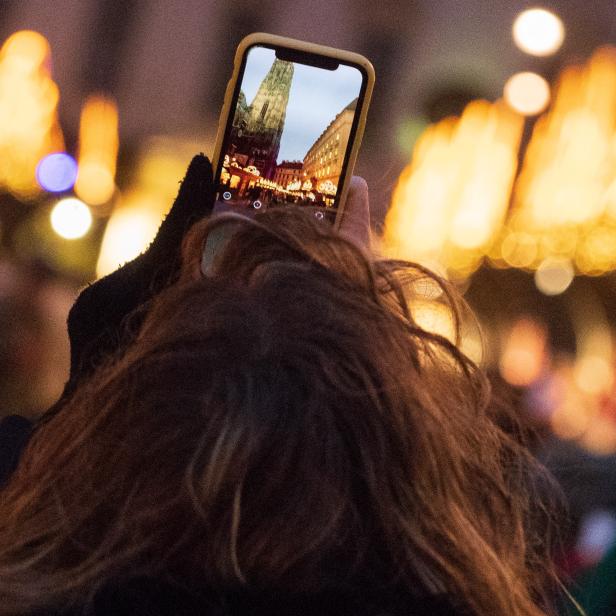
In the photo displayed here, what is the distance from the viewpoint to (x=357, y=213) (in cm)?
159

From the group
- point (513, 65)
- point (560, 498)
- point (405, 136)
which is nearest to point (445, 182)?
point (405, 136)

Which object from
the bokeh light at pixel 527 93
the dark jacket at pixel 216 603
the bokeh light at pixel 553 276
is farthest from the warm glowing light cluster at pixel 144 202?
the dark jacket at pixel 216 603

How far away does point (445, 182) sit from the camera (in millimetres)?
11453

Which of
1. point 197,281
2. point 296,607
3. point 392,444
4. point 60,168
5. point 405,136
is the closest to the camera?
point 296,607

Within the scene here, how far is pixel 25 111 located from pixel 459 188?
196 inches

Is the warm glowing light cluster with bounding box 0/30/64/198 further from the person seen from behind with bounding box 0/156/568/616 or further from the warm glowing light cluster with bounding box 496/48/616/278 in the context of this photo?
the person seen from behind with bounding box 0/156/568/616

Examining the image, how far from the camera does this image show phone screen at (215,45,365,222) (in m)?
1.58

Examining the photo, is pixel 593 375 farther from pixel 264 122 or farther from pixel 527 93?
pixel 264 122

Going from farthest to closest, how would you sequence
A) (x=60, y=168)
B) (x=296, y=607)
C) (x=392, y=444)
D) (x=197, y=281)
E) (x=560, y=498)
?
1. (x=60, y=168)
2. (x=560, y=498)
3. (x=197, y=281)
4. (x=392, y=444)
5. (x=296, y=607)

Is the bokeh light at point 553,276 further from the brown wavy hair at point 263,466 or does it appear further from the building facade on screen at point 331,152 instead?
the brown wavy hair at point 263,466

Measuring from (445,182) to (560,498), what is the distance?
1024cm

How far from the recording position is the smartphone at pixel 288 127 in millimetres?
1578

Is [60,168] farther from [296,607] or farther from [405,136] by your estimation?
[296,607]

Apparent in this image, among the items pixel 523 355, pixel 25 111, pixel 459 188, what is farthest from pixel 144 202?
pixel 523 355
